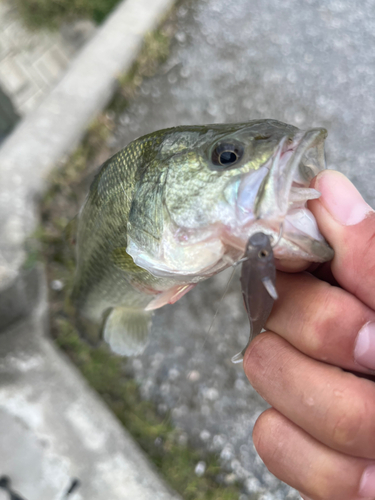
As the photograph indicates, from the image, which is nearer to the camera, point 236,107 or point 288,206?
point 288,206

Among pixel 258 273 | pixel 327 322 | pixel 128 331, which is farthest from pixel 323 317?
pixel 128 331

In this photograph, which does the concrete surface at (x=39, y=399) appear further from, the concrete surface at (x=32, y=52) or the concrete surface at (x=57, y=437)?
the concrete surface at (x=32, y=52)

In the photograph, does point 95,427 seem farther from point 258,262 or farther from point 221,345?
point 258,262

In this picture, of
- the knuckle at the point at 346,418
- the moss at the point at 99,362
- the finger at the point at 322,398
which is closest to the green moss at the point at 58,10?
the moss at the point at 99,362

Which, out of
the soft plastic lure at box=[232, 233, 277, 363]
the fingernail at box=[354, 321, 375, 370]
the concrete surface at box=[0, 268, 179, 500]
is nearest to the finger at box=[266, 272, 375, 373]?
the fingernail at box=[354, 321, 375, 370]

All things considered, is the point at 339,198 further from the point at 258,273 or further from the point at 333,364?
the point at 333,364

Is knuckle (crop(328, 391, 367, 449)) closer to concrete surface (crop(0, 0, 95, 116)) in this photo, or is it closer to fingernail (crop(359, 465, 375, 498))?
fingernail (crop(359, 465, 375, 498))


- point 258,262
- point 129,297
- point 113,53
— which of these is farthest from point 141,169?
point 113,53
